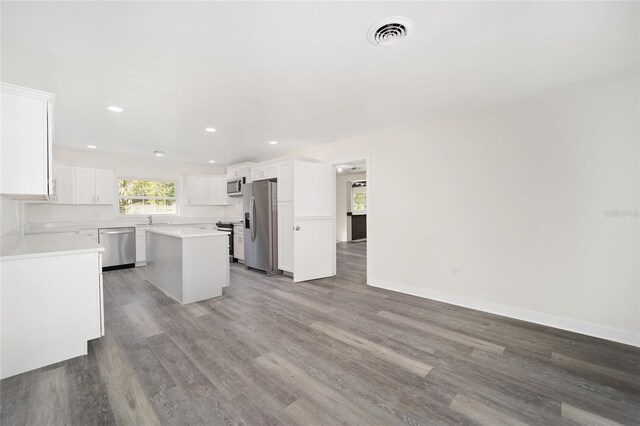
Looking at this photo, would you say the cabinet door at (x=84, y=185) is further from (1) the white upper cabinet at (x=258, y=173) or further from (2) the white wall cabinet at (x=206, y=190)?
(1) the white upper cabinet at (x=258, y=173)

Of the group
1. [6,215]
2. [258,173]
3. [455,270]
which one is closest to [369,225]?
[455,270]

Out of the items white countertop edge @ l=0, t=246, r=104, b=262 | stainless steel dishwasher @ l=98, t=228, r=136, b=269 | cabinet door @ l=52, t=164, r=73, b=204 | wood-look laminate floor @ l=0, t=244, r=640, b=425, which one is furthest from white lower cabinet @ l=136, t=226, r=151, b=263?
white countertop edge @ l=0, t=246, r=104, b=262

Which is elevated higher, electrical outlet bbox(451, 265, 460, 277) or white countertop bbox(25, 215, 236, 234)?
white countertop bbox(25, 215, 236, 234)

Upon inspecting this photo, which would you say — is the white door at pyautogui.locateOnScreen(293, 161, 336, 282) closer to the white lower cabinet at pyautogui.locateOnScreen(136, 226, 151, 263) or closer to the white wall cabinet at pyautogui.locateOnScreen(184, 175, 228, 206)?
the white wall cabinet at pyautogui.locateOnScreen(184, 175, 228, 206)

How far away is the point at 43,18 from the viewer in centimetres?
165

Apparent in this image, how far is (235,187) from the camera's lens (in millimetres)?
6340

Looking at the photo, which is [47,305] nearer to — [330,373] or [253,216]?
[330,373]

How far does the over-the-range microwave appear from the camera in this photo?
6238 millimetres

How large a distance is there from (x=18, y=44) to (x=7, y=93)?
0.37 meters

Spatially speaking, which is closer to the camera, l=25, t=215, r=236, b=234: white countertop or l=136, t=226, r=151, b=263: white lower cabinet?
l=25, t=215, r=236, b=234: white countertop

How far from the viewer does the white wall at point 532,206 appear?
7.84ft

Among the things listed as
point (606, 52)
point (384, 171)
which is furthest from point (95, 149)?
point (606, 52)

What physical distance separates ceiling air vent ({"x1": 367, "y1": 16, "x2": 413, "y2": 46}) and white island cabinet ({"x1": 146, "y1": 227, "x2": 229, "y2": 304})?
3042mm

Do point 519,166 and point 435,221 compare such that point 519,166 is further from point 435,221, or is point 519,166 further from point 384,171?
point 384,171
